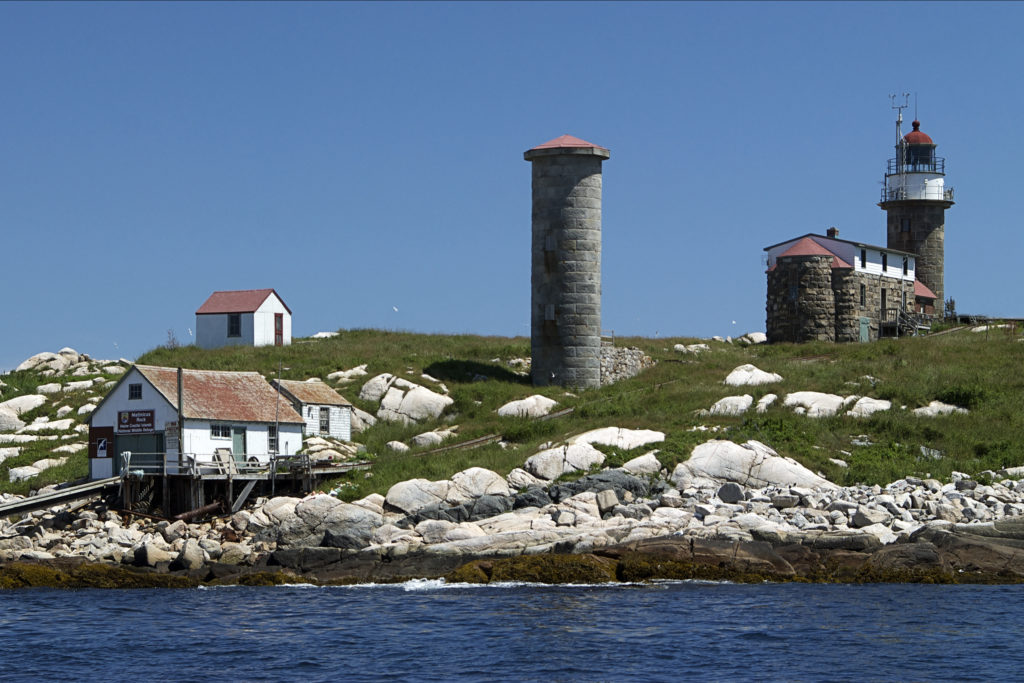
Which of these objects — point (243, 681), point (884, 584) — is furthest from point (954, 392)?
point (243, 681)

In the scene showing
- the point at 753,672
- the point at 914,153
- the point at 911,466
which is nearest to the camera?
the point at 753,672

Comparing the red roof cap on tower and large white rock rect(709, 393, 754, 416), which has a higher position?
the red roof cap on tower

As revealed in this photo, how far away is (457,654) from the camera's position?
24.4 metres

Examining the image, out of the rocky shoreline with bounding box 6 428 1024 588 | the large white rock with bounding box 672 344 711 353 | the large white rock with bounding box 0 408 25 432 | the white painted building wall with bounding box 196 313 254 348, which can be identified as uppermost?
the white painted building wall with bounding box 196 313 254 348

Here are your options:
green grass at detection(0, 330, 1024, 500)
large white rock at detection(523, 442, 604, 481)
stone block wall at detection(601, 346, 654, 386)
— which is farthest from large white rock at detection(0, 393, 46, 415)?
large white rock at detection(523, 442, 604, 481)

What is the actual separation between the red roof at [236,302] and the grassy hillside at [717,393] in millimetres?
2530

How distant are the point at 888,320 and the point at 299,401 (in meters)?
33.3

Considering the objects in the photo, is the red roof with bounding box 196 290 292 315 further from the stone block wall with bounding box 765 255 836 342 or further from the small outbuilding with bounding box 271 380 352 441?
the stone block wall with bounding box 765 255 836 342

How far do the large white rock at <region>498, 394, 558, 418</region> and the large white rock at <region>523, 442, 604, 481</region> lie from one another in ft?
25.5

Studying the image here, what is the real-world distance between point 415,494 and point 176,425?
887 cm

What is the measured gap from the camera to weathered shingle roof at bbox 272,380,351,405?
47.6 meters

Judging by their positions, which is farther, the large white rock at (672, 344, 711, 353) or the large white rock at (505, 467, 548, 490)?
the large white rock at (672, 344, 711, 353)

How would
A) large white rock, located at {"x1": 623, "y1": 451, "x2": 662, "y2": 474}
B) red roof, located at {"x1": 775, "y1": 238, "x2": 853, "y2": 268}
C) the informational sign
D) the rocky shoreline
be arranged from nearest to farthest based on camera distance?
the rocky shoreline < large white rock, located at {"x1": 623, "y1": 451, "x2": 662, "y2": 474} < the informational sign < red roof, located at {"x1": 775, "y1": 238, "x2": 853, "y2": 268}

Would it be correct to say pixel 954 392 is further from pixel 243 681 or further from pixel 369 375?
pixel 243 681
